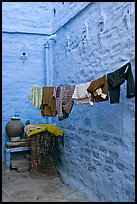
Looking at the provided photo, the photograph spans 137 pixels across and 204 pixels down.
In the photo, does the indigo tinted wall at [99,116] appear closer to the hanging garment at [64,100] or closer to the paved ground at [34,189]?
the paved ground at [34,189]

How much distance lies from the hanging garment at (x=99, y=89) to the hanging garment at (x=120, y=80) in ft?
0.22

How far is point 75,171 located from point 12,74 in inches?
117

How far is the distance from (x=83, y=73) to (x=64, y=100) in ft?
2.69

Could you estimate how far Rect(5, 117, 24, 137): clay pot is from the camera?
20.1 ft

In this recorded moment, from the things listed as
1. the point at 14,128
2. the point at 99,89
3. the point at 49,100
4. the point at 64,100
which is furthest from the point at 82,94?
the point at 14,128

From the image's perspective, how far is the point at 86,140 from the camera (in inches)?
186

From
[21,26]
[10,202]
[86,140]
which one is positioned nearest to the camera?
[10,202]

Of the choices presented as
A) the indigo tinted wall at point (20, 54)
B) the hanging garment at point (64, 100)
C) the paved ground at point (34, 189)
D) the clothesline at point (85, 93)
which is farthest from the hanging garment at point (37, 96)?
the indigo tinted wall at point (20, 54)

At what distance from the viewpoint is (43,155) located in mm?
5656

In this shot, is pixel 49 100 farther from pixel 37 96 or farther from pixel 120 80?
pixel 120 80

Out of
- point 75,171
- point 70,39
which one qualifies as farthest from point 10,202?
point 70,39

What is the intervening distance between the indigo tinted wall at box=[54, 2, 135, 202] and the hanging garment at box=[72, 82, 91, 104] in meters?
0.45

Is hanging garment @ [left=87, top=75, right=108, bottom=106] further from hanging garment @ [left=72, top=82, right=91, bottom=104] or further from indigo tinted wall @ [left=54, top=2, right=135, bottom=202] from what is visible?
indigo tinted wall @ [left=54, top=2, right=135, bottom=202]

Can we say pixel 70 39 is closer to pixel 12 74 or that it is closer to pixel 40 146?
pixel 12 74
